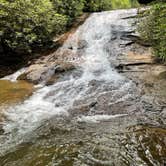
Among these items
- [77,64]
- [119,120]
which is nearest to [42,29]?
[77,64]

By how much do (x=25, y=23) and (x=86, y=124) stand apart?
7.64m

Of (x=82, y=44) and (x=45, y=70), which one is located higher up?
(x=82, y=44)

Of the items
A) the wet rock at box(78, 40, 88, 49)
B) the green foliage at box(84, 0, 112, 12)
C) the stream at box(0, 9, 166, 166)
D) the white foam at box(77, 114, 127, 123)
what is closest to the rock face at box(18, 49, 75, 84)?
the stream at box(0, 9, 166, 166)

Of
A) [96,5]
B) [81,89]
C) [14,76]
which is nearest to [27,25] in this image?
[14,76]

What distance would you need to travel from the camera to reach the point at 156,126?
648 centimetres

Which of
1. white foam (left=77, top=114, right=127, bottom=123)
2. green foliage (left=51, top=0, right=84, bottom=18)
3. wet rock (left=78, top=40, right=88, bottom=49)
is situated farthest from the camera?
green foliage (left=51, top=0, right=84, bottom=18)

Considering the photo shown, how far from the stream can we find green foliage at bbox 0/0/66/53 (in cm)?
276

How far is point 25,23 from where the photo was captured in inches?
523

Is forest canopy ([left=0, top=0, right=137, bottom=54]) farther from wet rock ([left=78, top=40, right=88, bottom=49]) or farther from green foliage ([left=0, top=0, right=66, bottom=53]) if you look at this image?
wet rock ([left=78, top=40, right=88, bottom=49])

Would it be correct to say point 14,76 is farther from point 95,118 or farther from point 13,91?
point 95,118

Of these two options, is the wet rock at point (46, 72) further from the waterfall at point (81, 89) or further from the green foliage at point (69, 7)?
the green foliage at point (69, 7)

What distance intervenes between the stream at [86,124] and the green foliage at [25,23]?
276cm

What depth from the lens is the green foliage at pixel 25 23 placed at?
41.9 feet

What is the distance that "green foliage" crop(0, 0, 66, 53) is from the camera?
12781 mm
